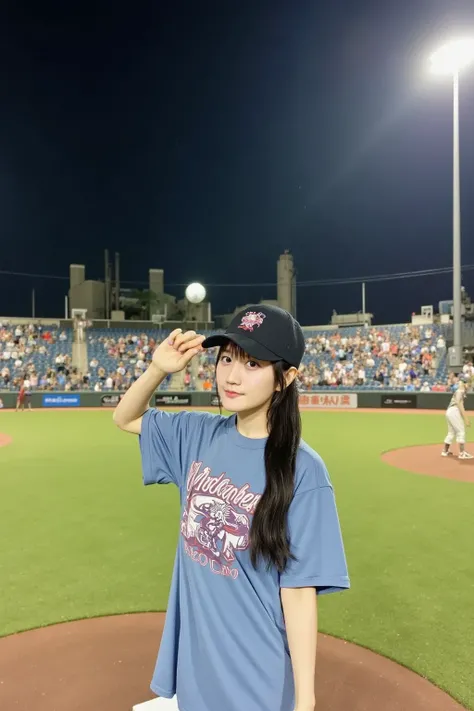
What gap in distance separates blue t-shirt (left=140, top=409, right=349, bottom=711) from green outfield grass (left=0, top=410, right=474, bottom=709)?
270 centimetres

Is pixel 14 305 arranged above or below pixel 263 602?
above

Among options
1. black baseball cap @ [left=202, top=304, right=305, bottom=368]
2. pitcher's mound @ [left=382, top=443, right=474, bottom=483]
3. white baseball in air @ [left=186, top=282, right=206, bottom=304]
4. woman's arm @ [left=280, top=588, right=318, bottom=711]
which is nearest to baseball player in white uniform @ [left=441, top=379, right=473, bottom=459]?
pitcher's mound @ [left=382, top=443, right=474, bottom=483]

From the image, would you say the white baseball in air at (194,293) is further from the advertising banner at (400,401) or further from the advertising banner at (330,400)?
the advertising banner at (400,401)

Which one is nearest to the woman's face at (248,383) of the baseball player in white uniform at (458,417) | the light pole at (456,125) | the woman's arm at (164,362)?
the woman's arm at (164,362)

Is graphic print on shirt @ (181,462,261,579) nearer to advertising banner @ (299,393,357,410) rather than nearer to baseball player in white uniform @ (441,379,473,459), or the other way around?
baseball player in white uniform @ (441,379,473,459)

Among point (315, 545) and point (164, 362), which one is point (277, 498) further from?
point (164, 362)

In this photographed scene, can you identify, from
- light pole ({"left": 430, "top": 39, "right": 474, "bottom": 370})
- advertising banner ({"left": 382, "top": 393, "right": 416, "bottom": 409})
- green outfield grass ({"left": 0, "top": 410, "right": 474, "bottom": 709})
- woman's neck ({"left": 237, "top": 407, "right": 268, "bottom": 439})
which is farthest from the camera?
advertising banner ({"left": 382, "top": 393, "right": 416, "bottom": 409})

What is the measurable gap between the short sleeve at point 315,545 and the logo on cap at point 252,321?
65 centimetres

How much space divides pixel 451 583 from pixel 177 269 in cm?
6905

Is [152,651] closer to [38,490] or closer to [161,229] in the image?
[38,490]

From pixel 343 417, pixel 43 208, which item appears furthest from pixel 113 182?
pixel 343 417

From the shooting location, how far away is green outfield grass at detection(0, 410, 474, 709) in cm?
444

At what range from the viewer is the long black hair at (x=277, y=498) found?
1.68m

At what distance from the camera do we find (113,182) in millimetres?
53156
